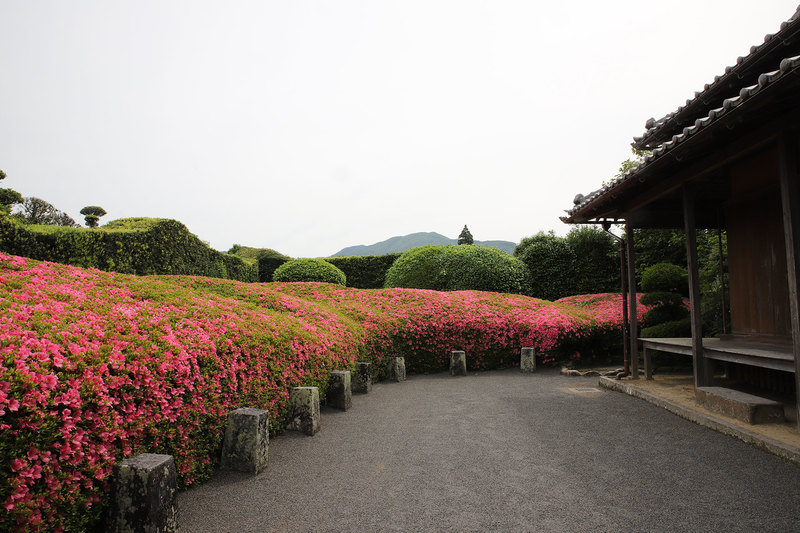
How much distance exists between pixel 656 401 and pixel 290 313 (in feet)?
18.1

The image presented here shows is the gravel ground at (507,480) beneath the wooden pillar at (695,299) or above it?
beneath

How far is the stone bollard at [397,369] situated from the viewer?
827 cm

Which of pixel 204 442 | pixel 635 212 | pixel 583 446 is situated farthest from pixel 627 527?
pixel 635 212

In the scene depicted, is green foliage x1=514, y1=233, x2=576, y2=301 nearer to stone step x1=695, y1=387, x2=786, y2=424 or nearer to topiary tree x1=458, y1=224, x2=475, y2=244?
stone step x1=695, y1=387, x2=786, y2=424

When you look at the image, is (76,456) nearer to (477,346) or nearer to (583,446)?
(583,446)

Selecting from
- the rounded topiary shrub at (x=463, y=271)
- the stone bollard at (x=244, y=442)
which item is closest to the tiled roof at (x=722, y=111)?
the stone bollard at (x=244, y=442)

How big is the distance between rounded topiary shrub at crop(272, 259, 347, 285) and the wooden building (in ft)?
33.7

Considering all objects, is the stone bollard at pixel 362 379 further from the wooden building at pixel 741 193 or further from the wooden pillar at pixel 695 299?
the wooden pillar at pixel 695 299

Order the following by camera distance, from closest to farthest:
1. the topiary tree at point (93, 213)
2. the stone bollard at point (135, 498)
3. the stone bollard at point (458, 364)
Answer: the stone bollard at point (135, 498), the stone bollard at point (458, 364), the topiary tree at point (93, 213)

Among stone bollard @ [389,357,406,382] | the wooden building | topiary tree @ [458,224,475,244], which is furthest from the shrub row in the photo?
topiary tree @ [458,224,475,244]

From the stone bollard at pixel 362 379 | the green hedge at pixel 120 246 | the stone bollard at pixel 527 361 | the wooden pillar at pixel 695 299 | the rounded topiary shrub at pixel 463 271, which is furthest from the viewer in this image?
the rounded topiary shrub at pixel 463 271

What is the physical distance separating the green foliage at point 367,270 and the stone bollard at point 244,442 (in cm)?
1544

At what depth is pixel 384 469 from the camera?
376 centimetres

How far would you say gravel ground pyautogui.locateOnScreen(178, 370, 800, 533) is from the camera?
9.30 ft
